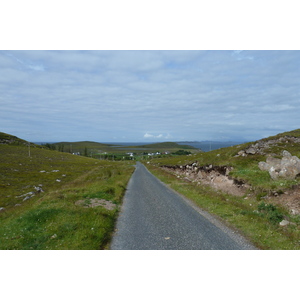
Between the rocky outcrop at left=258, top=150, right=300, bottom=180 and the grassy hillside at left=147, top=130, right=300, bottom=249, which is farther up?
the rocky outcrop at left=258, top=150, right=300, bottom=180

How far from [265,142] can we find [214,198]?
3177cm

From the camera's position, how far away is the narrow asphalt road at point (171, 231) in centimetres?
1135

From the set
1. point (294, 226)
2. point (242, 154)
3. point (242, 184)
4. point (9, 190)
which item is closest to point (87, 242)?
point (294, 226)

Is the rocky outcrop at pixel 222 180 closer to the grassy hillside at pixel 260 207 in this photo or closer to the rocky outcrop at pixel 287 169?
the grassy hillside at pixel 260 207

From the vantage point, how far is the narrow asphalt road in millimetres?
11352

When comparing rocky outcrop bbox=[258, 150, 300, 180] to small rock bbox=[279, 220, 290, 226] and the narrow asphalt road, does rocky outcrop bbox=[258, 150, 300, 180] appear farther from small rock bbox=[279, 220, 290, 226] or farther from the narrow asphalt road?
the narrow asphalt road

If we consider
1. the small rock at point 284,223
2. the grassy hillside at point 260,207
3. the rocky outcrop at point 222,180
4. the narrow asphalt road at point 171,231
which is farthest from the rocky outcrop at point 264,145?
the small rock at point 284,223

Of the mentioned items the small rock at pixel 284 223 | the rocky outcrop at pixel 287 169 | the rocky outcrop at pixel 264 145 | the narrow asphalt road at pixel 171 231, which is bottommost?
the narrow asphalt road at pixel 171 231

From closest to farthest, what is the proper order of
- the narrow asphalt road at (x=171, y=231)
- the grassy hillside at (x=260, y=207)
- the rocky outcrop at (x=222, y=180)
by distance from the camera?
the narrow asphalt road at (x=171, y=231) < the grassy hillside at (x=260, y=207) < the rocky outcrop at (x=222, y=180)

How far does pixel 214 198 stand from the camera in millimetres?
23094

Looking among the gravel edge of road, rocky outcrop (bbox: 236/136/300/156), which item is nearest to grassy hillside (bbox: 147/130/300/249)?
the gravel edge of road

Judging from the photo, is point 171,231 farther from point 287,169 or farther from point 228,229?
point 287,169

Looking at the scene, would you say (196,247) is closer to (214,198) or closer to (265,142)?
(214,198)

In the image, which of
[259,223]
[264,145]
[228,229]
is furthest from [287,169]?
[264,145]
